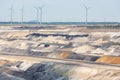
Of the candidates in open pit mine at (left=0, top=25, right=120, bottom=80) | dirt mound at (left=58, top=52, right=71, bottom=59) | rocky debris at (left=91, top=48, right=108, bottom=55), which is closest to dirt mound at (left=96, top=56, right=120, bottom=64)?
open pit mine at (left=0, top=25, right=120, bottom=80)

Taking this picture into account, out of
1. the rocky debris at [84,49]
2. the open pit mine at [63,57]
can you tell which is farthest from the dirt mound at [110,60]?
the rocky debris at [84,49]

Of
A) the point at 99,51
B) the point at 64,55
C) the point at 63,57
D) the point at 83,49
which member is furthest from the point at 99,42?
the point at 63,57

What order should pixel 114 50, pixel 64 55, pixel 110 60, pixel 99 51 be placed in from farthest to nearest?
1. pixel 114 50
2. pixel 99 51
3. pixel 64 55
4. pixel 110 60

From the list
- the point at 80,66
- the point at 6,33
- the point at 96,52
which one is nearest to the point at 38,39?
the point at 6,33

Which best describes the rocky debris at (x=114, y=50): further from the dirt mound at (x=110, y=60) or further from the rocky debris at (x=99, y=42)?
the dirt mound at (x=110, y=60)

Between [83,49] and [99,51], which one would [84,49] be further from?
[99,51]

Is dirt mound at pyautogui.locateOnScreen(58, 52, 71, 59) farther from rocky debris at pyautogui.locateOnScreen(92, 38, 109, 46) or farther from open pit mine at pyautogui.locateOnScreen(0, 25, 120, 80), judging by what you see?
rocky debris at pyautogui.locateOnScreen(92, 38, 109, 46)

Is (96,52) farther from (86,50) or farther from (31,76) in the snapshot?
(31,76)

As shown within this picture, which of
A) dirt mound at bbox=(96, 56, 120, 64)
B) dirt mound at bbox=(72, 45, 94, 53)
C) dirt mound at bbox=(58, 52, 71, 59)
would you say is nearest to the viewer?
dirt mound at bbox=(96, 56, 120, 64)
